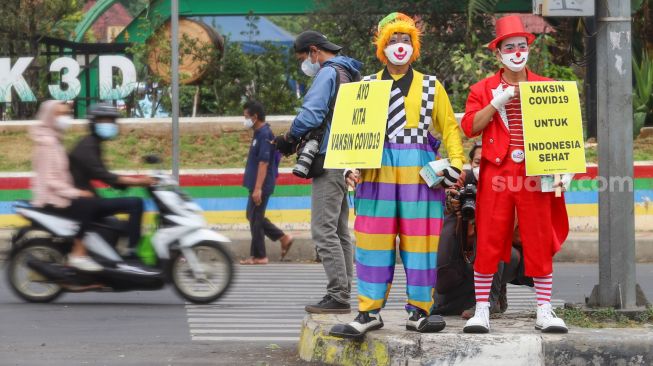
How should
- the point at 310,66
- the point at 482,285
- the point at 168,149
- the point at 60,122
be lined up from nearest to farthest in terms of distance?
the point at 482,285
the point at 310,66
the point at 60,122
the point at 168,149

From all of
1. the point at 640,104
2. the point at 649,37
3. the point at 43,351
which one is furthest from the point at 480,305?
the point at 649,37

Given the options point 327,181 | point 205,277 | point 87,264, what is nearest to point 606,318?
point 327,181

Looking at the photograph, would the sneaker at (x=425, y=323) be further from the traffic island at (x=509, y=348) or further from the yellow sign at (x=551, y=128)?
the yellow sign at (x=551, y=128)

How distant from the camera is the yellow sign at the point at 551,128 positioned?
22.1ft

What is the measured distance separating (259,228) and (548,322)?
7.26 m

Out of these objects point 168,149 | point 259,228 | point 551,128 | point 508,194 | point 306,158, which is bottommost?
point 259,228

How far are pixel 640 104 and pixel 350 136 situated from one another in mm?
13409

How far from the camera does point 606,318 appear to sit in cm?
716

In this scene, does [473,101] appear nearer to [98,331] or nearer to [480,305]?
[480,305]

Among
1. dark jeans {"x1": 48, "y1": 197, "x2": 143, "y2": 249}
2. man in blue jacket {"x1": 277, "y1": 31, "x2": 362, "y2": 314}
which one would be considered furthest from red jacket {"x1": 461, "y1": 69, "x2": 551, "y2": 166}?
dark jeans {"x1": 48, "y1": 197, "x2": 143, "y2": 249}

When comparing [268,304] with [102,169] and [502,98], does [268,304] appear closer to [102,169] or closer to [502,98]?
[102,169]

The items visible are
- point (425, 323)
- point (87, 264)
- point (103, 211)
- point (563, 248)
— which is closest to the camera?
point (425, 323)

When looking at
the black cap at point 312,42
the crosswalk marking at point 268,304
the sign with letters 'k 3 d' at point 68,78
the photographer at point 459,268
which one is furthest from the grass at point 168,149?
the photographer at point 459,268

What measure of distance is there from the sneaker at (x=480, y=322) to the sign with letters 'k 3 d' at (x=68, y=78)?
Answer: 536 inches
